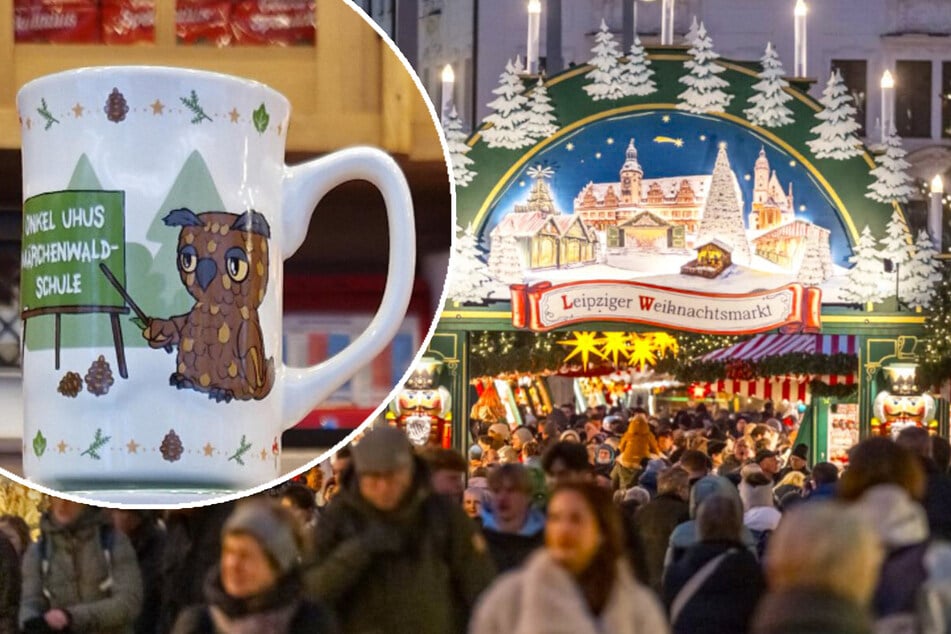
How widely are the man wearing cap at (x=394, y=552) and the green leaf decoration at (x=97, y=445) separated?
0.36 m

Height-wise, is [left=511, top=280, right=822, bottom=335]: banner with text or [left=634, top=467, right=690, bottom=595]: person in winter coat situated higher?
[left=511, top=280, right=822, bottom=335]: banner with text

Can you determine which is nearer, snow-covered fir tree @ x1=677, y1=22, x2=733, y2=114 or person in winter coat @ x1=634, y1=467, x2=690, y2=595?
person in winter coat @ x1=634, y1=467, x2=690, y2=595

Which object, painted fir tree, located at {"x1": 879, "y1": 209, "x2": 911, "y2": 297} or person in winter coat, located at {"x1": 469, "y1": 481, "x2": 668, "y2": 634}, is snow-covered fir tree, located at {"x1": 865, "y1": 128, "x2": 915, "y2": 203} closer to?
painted fir tree, located at {"x1": 879, "y1": 209, "x2": 911, "y2": 297}

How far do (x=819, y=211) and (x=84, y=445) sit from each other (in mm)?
7781

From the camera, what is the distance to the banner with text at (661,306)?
8672 millimetres

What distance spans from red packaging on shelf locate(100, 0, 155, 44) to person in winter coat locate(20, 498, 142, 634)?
1.25m

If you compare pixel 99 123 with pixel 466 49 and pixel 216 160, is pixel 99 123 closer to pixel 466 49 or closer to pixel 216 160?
pixel 216 160

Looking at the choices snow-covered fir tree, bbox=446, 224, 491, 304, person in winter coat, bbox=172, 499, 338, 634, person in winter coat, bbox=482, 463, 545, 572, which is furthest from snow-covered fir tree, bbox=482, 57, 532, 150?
person in winter coat, bbox=172, 499, 338, 634

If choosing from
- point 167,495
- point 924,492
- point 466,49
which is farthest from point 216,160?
point 466,49

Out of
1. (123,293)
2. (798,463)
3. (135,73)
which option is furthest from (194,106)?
(798,463)

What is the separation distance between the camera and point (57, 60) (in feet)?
4.36

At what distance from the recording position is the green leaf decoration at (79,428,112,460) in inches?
51.6

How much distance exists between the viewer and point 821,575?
1340mm

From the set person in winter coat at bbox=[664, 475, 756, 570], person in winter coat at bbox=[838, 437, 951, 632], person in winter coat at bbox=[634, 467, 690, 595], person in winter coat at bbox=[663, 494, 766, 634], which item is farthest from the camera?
person in winter coat at bbox=[634, 467, 690, 595]
